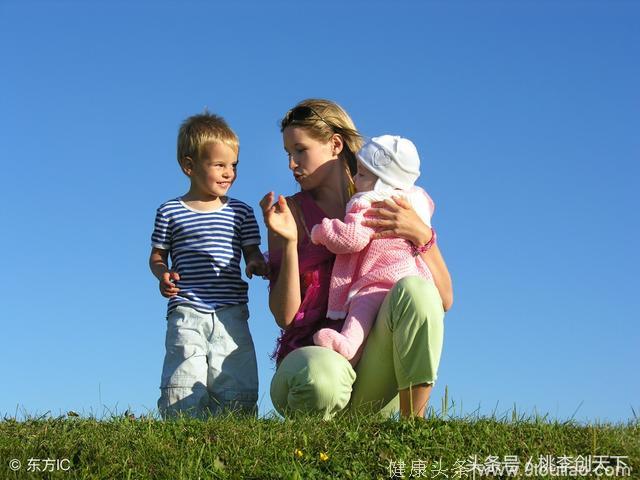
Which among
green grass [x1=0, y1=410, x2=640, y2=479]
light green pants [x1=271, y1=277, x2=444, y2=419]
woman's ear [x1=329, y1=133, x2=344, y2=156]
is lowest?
green grass [x1=0, y1=410, x2=640, y2=479]

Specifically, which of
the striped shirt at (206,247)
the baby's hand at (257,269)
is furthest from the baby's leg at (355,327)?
the striped shirt at (206,247)

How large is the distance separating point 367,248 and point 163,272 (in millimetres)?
1909

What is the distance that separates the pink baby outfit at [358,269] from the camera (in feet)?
21.0

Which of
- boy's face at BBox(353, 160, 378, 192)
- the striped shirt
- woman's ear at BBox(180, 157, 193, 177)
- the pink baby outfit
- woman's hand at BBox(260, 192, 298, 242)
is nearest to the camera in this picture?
the pink baby outfit

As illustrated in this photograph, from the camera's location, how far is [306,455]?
18.3 ft

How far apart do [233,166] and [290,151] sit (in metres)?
0.71

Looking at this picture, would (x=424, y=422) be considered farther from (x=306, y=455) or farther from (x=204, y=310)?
(x=204, y=310)

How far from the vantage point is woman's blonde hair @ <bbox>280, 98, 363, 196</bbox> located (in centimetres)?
725

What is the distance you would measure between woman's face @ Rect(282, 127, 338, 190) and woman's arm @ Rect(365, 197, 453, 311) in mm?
773

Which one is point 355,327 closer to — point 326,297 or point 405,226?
point 326,297

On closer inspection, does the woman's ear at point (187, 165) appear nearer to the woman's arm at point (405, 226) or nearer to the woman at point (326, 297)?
the woman at point (326, 297)

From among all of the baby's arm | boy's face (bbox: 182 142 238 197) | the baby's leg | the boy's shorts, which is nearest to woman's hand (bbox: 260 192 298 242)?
the baby's arm

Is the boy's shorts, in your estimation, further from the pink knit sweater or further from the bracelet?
the bracelet

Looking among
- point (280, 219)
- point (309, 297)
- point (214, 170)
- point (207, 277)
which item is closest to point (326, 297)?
point (309, 297)
